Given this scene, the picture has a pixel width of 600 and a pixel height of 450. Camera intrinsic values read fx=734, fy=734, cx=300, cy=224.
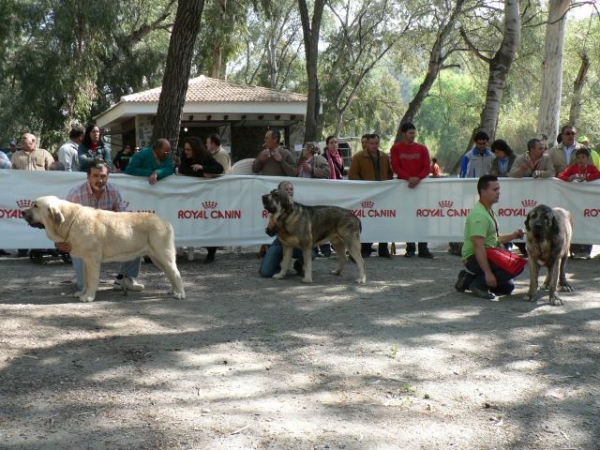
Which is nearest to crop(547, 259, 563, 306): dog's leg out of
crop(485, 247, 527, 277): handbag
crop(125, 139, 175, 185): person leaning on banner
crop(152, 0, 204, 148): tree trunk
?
crop(485, 247, 527, 277): handbag

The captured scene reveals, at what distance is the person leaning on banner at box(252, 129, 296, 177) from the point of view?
40.7ft

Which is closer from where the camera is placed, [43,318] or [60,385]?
[60,385]

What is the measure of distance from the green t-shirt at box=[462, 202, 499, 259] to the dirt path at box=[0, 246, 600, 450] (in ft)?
2.28

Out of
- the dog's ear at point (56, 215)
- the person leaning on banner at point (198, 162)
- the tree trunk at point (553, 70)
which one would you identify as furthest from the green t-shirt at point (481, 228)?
the tree trunk at point (553, 70)

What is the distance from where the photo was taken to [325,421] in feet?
16.4

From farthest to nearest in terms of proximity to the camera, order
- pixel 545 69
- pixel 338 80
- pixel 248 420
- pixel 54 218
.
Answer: pixel 338 80 < pixel 545 69 < pixel 54 218 < pixel 248 420

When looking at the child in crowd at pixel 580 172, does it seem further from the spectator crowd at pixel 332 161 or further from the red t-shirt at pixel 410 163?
the red t-shirt at pixel 410 163

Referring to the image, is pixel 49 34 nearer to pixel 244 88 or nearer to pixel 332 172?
pixel 244 88

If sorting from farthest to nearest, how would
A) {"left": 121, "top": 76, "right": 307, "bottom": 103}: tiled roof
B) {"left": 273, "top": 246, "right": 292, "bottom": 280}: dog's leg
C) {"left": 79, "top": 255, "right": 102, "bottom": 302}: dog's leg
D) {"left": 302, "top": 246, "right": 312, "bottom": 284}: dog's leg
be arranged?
{"left": 121, "top": 76, "right": 307, "bottom": 103}: tiled roof → {"left": 273, "top": 246, "right": 292, "bottom": 280}: dog's leg → {"left": 302, "top": 246, "right": 312, "bottom": 284}: dog's leg → {"left": 79, "top": 255, "right": 102, "bottom": 302}: dog's leg

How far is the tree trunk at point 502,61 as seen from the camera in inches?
671

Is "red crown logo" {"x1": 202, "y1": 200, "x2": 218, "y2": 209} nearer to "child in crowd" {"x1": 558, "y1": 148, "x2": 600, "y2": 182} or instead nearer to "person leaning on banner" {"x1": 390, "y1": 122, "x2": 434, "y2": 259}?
"person leaning on banner" {"x1": 390, "y1": 122, "x2": 434, "y2": 259}

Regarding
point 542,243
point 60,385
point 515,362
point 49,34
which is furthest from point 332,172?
point 49,34

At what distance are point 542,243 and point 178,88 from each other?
23.5 ft

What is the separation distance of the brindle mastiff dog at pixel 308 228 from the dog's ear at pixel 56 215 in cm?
277
